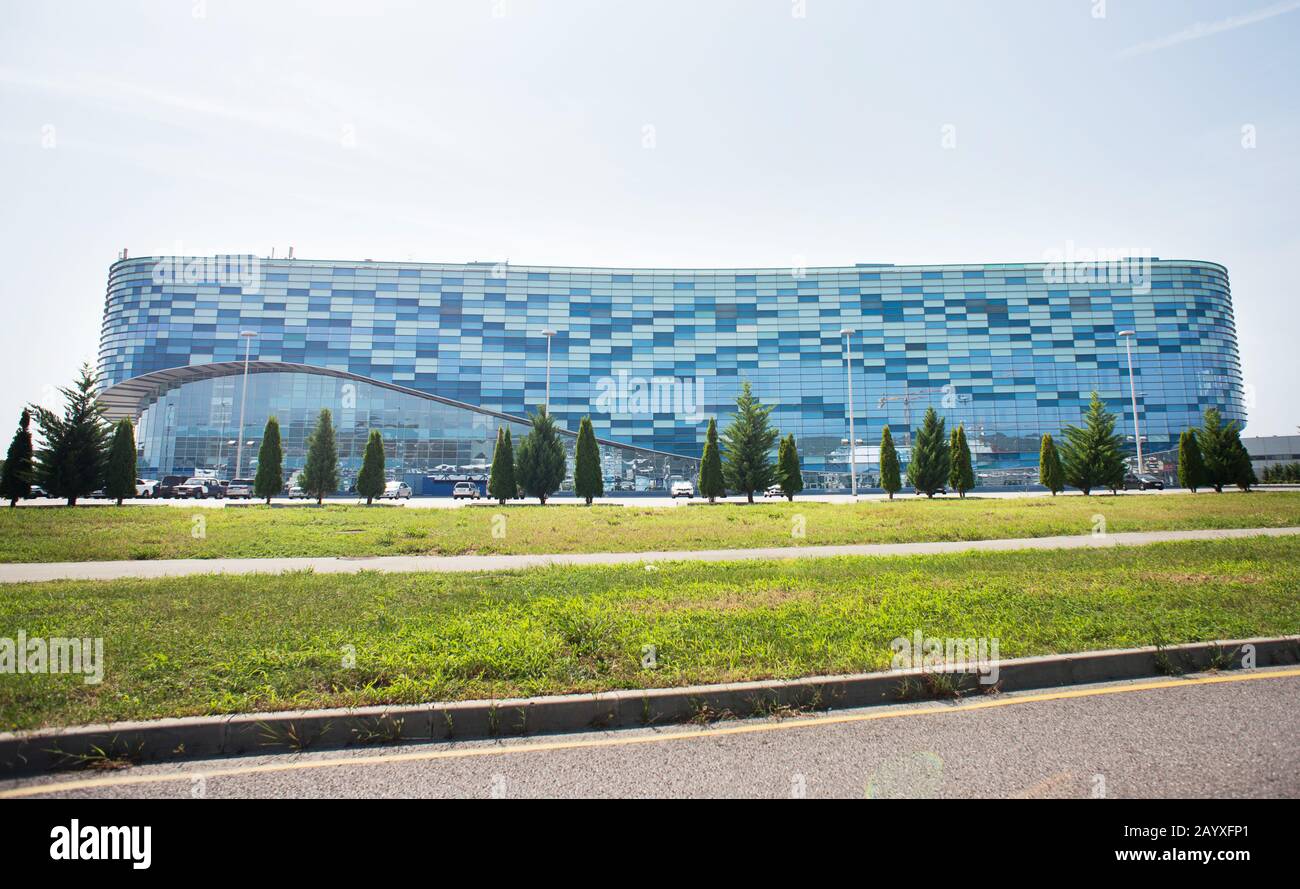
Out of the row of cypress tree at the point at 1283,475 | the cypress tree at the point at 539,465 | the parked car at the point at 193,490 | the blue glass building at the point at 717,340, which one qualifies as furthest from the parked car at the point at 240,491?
the row of cypress tree at the point at 1283,475

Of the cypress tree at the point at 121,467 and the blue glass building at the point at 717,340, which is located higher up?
the blue glass building at the point at 717,340

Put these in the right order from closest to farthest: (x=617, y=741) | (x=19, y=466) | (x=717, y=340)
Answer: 1. (x=617, y=741)
2. (x=19, y=466)
3. (x=717, y=340)

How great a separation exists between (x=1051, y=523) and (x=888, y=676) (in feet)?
58.8

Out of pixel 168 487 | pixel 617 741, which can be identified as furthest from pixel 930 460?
pixel 168 487

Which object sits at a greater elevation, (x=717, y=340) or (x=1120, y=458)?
(x=717, y=340)

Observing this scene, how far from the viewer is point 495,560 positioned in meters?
14.1

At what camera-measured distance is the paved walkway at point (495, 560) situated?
12.0 metres

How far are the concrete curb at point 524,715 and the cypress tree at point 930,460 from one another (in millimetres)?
41100

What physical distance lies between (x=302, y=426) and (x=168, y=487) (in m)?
15.9

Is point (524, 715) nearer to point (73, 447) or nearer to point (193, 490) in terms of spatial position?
point (73, 447)

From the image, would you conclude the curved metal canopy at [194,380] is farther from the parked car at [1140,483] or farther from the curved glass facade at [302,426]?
the parked car at [1140,483]

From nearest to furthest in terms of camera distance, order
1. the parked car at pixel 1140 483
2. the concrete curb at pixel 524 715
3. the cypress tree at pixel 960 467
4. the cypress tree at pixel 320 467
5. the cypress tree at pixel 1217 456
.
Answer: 1. the concrete curb at pixel 524 715
2. the cypress tree at pixel 320 467
3. the cypress tree at pixel 1217 456
4. the cypress tree at pixel 960 467
5. the parked car at pixel 1140 483
